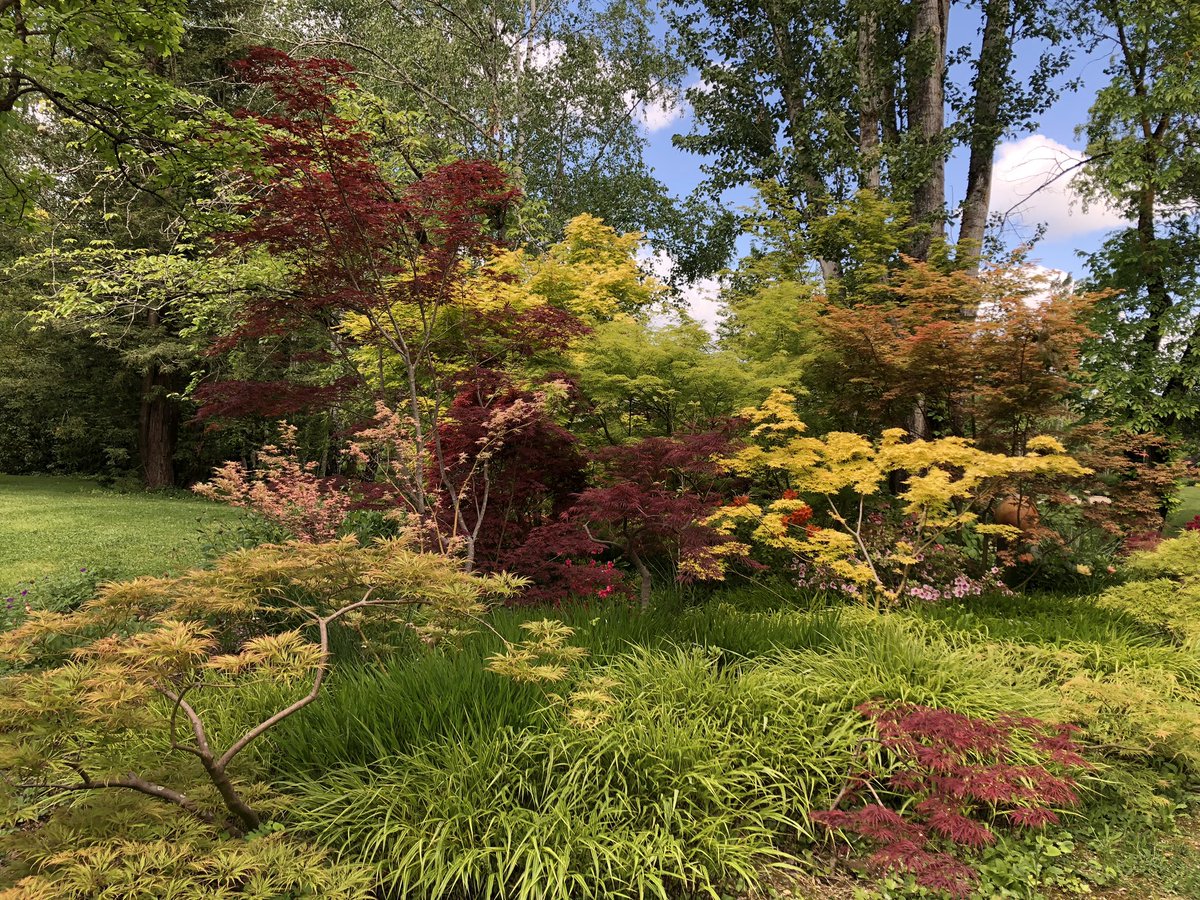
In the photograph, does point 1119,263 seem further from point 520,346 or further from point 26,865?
point 26,865

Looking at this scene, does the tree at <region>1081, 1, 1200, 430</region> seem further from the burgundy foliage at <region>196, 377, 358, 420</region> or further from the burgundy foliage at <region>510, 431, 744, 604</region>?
the burgundy foliage at <region>196, 377, 358, 420</region>

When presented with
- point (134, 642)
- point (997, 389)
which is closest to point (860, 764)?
point (134, 642)

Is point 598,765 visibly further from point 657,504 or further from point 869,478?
point 869,478

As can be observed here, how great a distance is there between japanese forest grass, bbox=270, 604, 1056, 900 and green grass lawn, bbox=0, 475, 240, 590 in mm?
4125

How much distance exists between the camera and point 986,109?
8.70 meters

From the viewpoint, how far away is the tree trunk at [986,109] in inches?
339

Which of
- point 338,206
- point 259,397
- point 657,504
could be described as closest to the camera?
point 338,206

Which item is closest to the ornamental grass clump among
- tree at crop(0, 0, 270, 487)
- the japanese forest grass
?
the japanese forest grass

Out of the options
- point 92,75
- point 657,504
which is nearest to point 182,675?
point 657,504

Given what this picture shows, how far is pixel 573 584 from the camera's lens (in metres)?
4.74

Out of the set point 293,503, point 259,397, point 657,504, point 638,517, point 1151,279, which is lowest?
point 293,503

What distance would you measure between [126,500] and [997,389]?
1598 cm

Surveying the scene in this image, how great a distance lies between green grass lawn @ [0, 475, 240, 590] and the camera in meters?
7.38

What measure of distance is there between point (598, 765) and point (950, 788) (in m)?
1.53
